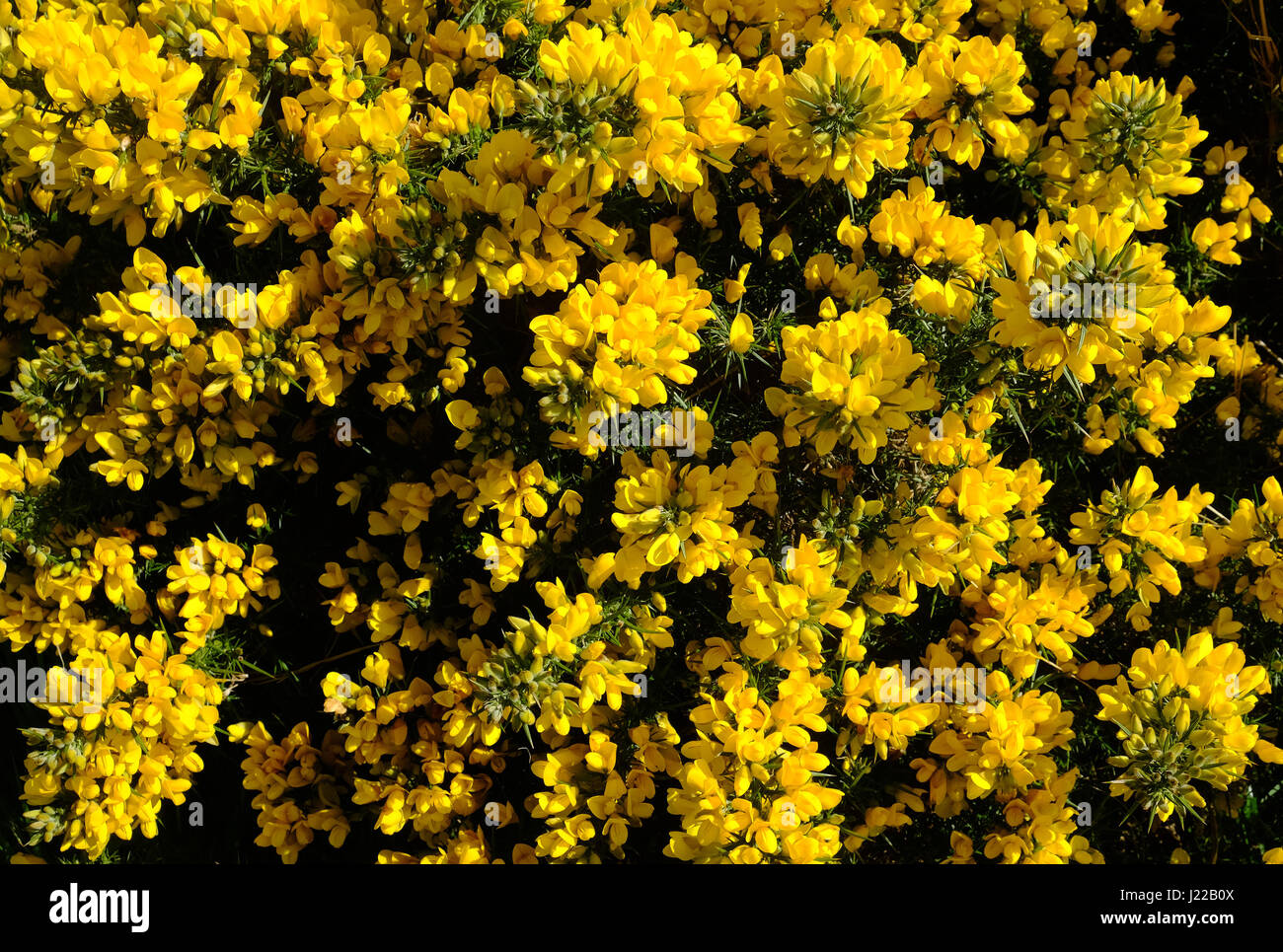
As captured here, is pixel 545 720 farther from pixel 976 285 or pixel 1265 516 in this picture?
pixel 1265 516

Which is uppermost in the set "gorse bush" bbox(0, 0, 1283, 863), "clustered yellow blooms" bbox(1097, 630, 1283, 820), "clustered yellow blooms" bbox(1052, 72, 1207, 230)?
"clustered yellow blooms" bbox(1052, 72, 1207, 230)

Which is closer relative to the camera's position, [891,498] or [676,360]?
[676,360]

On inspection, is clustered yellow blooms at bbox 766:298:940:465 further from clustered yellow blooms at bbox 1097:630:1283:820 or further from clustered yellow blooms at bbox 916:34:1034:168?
clustered yellow blooms at bbox 1097:630:1283:820

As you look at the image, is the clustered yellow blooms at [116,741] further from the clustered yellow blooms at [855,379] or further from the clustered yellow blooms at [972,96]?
the clustered yellow blooms at [972,96]

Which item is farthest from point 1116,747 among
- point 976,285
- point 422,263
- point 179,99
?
point 179,99

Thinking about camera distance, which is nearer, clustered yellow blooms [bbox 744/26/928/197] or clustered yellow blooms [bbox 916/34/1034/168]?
clustered yellow blooms [bbox 744/26/928/197]

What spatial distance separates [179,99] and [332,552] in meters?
1.30

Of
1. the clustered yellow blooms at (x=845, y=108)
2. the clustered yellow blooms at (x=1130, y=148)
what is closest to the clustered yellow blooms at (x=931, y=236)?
the clustered yellow blooms at (x=845, y=108)

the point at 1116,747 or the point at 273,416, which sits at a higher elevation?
the point at 273,416

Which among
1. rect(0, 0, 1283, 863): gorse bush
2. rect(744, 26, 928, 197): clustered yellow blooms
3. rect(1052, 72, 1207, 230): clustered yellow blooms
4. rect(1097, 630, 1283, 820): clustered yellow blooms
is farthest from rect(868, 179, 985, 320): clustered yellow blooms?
rect(1097, 630, 1283, 820): clustered yellow blooms

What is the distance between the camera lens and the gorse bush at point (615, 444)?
223 centimetres

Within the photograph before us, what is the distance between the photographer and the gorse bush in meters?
2.23

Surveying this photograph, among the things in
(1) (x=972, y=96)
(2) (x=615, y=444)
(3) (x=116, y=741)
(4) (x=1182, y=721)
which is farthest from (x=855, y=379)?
(3) (x=116, y=741)

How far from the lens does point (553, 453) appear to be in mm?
2629
